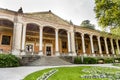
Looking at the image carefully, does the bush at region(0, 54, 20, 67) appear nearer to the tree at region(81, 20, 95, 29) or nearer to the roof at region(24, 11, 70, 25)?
the roof at region(24, 11, 70, 25)

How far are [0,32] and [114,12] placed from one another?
18.8 meters

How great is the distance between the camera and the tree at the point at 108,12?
1619 cm

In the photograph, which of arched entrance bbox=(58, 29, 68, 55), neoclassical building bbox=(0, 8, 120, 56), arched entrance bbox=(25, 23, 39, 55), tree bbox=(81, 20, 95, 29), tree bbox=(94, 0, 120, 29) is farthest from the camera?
tree bbox=(81, 20, 95, 29)

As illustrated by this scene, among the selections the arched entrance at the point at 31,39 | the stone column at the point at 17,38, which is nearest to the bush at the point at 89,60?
the arched entrance at the point at 31,39

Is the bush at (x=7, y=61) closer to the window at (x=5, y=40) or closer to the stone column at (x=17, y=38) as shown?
the stone column at (x=17, y=38)

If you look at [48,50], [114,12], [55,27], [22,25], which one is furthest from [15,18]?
[114,12]

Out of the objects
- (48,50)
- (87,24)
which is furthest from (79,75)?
(87,24)

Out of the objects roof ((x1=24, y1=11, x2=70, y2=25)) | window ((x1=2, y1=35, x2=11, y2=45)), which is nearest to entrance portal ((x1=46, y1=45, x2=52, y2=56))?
roof ((x1=24, y1=11, x2=70, y2=25))

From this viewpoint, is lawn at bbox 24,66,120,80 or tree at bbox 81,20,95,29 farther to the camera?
tree at bbox 81,20,95,29

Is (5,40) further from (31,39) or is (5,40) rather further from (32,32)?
(32,32)

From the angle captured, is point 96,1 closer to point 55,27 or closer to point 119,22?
point 119,22

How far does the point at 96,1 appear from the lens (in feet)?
62.0

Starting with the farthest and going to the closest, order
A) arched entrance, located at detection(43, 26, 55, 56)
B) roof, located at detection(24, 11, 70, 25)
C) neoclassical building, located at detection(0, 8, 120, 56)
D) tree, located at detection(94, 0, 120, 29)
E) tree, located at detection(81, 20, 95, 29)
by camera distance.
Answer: tree, located at detection(81, 20, 95, 29) < arched entrance, located at detection(43, 26, 55, 56) < roof, located at detection(24, 11, 70, 25) < neoclassical building, located at detection(0, 8, 120, 56) < tree, located at detection(94, 0, 120, 29)

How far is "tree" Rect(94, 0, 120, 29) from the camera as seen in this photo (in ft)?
53.1
